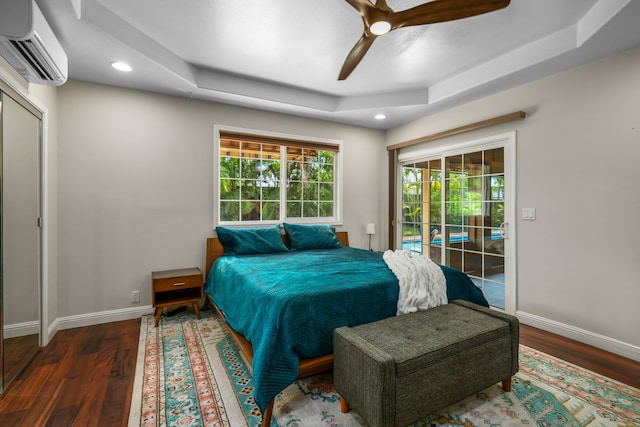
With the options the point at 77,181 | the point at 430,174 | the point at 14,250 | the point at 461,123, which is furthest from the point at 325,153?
the point at 14,250

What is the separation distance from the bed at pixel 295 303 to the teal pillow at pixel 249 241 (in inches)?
10.5

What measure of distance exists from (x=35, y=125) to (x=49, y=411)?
208 cm

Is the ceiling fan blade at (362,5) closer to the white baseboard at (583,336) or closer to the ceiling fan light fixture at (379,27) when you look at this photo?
the ceiling fan light fixture at (379,27)

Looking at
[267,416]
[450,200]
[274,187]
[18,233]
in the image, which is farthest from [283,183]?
[267,416]

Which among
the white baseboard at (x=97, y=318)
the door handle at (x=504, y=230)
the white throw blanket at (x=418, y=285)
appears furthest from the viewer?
the door handle at (x=504, y=230)

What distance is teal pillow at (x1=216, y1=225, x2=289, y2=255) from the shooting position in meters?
3.32

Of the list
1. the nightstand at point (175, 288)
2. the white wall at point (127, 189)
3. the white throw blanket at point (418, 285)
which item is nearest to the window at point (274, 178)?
the white wall at point (127, 189)

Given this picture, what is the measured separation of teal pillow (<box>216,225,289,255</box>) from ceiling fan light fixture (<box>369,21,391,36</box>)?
2.38 metres

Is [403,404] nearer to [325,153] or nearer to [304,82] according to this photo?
[304,82]

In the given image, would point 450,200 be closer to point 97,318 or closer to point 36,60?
point 36,60

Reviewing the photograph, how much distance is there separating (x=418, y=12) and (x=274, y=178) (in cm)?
269

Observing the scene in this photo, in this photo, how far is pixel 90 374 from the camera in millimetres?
2064

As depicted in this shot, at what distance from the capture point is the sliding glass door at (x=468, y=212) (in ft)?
10.7

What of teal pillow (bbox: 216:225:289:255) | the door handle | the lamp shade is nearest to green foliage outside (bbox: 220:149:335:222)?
teal pillow (bbox: 216:225:289:255)
